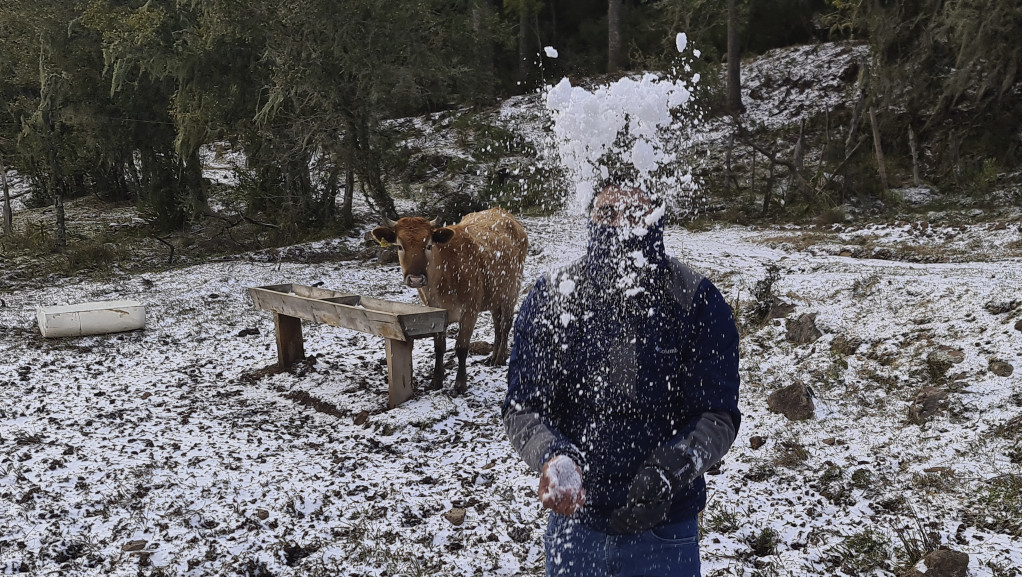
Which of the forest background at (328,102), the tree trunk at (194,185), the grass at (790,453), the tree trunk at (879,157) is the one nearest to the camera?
the grass at (790,453)

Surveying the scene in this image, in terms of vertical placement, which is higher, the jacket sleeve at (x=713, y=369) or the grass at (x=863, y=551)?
the jacket sleeve at (x=713, y=369)

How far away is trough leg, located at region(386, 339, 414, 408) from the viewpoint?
6289 millimetres

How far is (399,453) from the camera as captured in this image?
5.58m

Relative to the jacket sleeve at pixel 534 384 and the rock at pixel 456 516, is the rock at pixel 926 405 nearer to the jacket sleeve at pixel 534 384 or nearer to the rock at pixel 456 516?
the rock at pixel 456 516

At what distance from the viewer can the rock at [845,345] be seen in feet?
21.6

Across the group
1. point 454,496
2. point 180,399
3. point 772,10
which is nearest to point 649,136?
point 454,496

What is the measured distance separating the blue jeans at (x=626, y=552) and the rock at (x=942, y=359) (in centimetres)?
470

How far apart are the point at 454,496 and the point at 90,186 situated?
2342 centimetres

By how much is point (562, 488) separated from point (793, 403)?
4.21 metres

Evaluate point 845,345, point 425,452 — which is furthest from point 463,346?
point 845,345

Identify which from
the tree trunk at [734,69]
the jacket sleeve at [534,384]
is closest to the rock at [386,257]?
the jacket sleeve at [534,384]

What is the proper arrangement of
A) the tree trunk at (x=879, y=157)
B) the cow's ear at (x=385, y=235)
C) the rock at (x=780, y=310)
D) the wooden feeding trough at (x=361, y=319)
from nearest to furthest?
the cow's ear at (x=385, y=235) < the wooden feeding trough at (x=361, y=319) < the rock at (x=780, y=310) < the tree trunk at (x=879, y=157)

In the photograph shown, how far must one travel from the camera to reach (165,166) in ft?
55.1

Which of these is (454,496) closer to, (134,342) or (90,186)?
(134,342)
